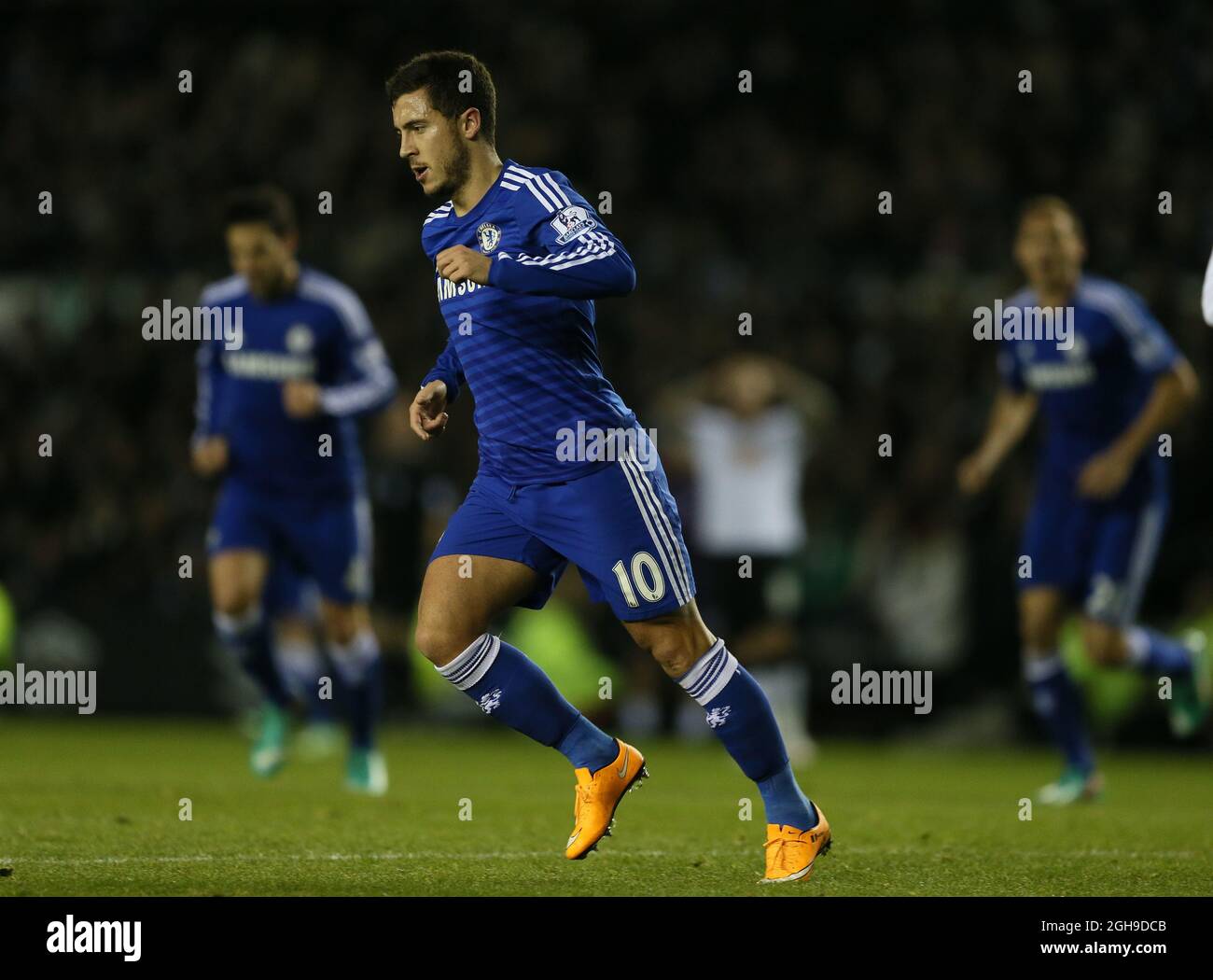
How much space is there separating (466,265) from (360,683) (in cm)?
448

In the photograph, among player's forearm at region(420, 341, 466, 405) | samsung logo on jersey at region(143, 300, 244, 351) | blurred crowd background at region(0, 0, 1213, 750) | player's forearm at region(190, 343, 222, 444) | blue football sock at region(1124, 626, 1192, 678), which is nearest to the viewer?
player's forearm at region(420, 341, 466, 405)

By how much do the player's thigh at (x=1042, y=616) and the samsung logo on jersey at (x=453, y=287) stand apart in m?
4.20

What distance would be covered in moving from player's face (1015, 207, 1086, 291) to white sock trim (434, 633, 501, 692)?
4.27m

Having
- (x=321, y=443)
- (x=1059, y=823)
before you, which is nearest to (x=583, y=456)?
(x=1059, y=823)

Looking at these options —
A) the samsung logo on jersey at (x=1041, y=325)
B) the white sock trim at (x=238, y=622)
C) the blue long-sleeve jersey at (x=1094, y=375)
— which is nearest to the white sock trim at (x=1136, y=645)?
the blue long-sleeve jersey at (x=1094, y=375)

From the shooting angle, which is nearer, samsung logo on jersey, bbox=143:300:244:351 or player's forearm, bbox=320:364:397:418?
player's forearm, bbox=320:364:397:418

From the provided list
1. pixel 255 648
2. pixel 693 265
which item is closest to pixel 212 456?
pixel 255 648

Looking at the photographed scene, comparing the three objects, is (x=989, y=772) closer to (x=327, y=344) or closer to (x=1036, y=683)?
(x=1036, y=683)

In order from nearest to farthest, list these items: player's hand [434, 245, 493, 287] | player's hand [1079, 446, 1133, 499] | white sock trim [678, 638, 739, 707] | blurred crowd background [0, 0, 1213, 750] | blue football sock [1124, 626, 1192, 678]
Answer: player's hand [434, 245, 493, 287] → white sock trim [678, 638, 739, 707] → player's hand [1079, 446, 1133, 499] → blue football sock [1124, 626, 1192, 678] → blurred crowd background [0, 0, 1213, 750]

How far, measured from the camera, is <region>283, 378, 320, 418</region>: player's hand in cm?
917

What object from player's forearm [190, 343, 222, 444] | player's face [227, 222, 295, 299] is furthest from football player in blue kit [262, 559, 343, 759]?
player's face [227, 222, 295, 299]

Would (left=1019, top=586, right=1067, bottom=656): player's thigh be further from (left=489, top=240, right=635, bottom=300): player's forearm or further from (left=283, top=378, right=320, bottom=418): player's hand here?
(left=489, top=240, right=635, bottom=300): player's forearm

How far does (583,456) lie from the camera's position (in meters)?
5.58

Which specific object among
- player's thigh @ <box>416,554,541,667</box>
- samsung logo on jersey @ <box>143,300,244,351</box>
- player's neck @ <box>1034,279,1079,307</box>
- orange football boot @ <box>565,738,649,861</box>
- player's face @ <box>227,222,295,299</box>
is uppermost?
samsung logo on jersey @ <box>143,300,244,351</box>
